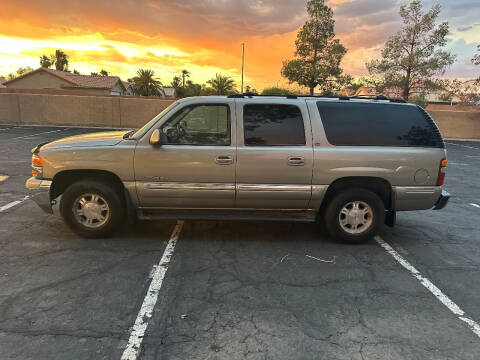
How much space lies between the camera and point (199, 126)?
16.4ft

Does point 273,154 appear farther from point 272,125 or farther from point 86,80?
point 86,80

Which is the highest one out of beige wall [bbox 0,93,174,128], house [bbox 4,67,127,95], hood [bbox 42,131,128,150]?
house [bbox 4,67,127,95]

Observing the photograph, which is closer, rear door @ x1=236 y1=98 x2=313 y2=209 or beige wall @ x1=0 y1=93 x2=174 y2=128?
rear door @ x1=236 y1=98 x2=313 y2=209

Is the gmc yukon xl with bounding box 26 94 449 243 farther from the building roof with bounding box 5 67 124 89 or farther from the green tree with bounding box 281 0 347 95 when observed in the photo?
the building roof with bounding box 5 67 124 89

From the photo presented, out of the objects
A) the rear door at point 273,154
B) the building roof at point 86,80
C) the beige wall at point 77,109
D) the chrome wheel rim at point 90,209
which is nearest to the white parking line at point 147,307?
the chrome wheel rim at point 90,209

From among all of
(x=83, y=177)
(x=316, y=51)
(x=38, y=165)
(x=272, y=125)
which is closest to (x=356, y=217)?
(x=272, y=125)

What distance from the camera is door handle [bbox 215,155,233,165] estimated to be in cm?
445

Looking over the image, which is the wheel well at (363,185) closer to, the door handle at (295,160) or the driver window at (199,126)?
the door handle at (295,160)

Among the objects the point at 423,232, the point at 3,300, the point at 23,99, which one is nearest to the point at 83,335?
the point at 3,300

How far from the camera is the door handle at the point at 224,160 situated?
14.6 ft

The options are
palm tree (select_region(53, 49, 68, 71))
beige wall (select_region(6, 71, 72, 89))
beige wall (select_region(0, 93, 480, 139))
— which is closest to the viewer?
beige wall (select_region(0, 93, 480, 139))

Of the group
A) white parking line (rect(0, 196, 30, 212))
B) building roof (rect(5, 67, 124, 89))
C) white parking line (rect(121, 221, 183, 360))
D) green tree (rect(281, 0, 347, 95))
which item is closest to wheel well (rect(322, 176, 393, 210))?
white parking line (rect(121, 221, 183, 360))

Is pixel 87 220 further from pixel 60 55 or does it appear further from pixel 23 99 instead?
pixel 60 55

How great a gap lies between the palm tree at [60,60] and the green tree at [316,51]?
226 ft
